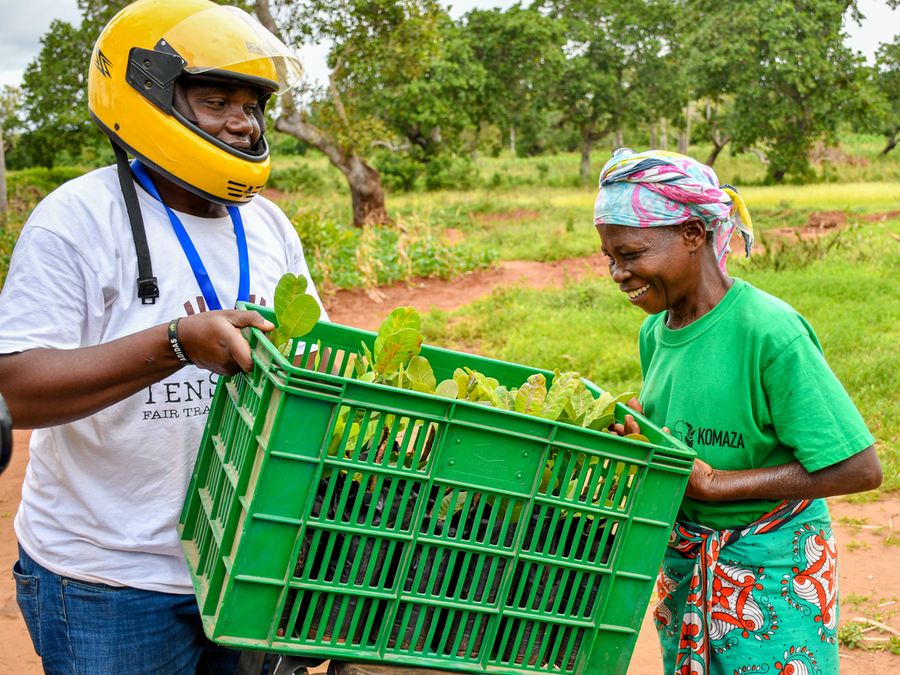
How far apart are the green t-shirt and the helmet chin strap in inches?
47.6

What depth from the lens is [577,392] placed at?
2029mm

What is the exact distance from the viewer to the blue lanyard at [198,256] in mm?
2074

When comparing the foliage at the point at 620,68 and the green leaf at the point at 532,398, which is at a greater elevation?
the foliage at the point at 620,68

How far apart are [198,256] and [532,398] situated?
31.7 inches

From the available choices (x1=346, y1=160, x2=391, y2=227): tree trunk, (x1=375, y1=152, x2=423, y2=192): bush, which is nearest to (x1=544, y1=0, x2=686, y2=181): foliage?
(x1=375, y1=152, x2=423, y2=192): bush

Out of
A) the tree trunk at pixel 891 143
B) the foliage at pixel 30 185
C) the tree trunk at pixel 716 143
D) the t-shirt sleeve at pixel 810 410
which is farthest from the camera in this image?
the tree trunk at pixel 891 143

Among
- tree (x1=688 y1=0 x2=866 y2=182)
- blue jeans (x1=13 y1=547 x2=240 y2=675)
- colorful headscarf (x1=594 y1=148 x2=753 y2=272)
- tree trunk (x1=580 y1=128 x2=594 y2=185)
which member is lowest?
blue jeans (x1=13 y1=547 x2=240 y2=675)

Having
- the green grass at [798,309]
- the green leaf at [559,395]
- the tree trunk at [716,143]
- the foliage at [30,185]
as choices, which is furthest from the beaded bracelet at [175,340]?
the tree trunk at [716,143]

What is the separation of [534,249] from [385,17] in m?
6.04

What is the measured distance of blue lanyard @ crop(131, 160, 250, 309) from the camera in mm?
2074

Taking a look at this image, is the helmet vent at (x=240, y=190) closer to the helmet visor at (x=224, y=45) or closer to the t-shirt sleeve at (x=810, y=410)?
the helmet visor at (x=224, y=45)

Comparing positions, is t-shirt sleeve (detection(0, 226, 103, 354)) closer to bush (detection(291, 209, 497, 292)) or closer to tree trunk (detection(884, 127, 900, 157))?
bush (detection(291, 209, 497, 292))

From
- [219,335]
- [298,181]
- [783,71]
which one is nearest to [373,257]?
[219,335]

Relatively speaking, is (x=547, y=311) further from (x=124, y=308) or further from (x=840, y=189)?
(x=840, y=189)
